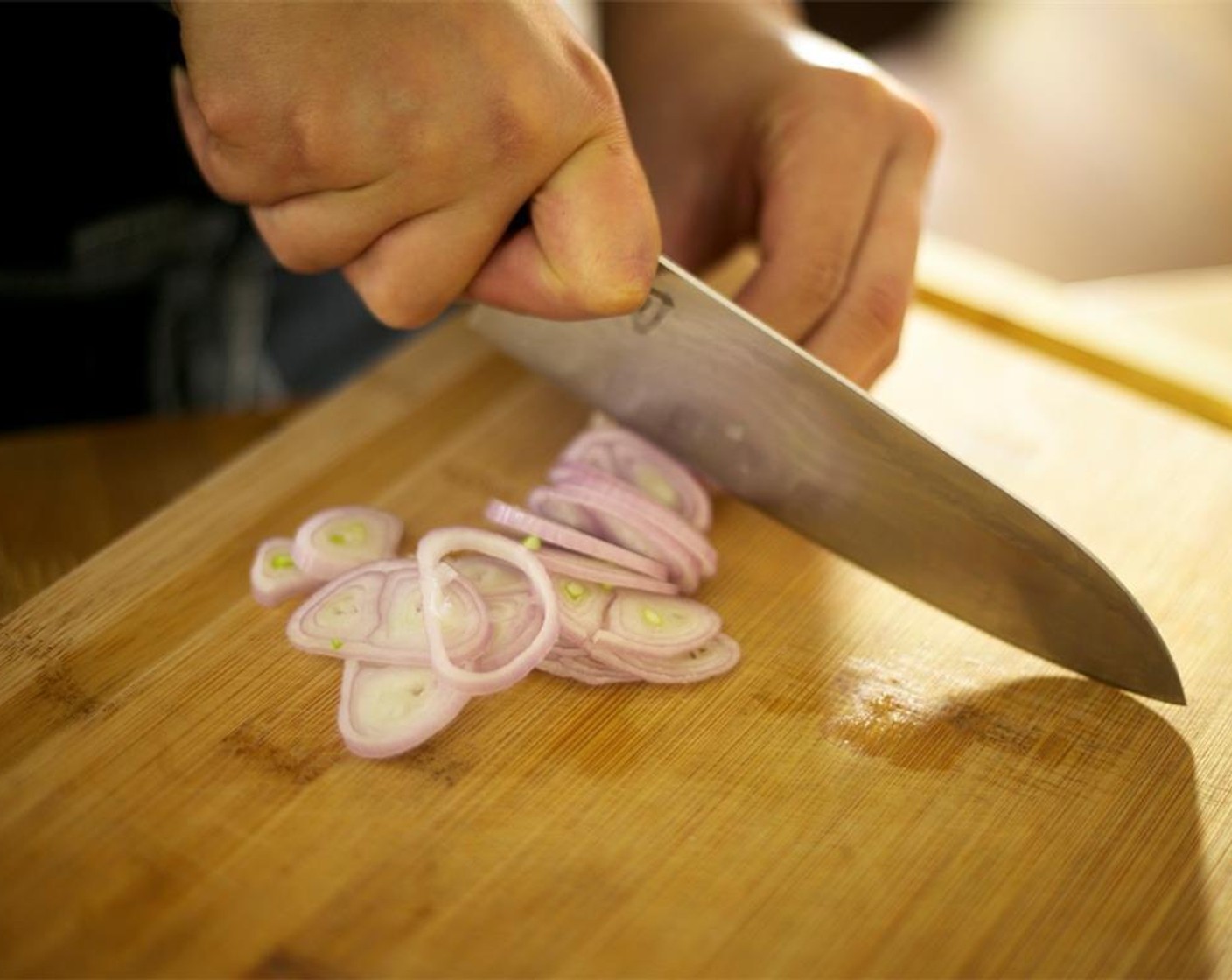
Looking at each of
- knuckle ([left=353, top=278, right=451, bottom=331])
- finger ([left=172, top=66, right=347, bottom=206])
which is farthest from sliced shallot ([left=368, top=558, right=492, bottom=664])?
finger ([left=172, top=66, right=347, bottom=206])

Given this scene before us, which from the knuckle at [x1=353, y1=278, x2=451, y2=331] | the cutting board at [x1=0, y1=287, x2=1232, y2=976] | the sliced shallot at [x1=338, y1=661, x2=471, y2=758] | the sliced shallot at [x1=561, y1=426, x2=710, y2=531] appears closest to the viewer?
the cutting board at [x1=0, y1=287, x2=1232, y2=976]

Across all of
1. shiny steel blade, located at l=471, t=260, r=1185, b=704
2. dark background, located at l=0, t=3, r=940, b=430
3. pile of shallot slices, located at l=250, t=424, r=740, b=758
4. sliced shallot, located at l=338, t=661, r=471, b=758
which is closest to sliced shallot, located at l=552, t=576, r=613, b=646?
pile of shallot slices, located at l=250, t=424, r=740, b=758

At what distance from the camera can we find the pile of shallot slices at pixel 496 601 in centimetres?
115

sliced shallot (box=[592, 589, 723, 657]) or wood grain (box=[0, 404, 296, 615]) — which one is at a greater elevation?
sliced shallot (box=[592, 589, 723, 657])

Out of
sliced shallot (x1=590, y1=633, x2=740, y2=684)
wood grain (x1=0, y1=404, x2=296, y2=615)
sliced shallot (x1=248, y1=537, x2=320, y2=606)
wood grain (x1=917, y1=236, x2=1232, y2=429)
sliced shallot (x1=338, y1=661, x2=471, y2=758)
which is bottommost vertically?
wood grain (x1=0, y1=404, x2=296, y2=615)

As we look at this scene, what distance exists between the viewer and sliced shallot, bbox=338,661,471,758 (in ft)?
3.63

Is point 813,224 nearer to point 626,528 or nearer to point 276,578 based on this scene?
point 626,528

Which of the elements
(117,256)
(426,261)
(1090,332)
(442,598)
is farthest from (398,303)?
(1090,332)

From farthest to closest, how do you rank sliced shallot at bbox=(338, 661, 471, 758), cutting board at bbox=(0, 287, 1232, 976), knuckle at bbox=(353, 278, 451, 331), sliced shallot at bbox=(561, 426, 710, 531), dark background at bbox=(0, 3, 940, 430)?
1. dark background at bbox=(0, 3, 940, 430)
2. sliced shallot at bbox=(561, 426, 710, 531)
3. knuckle at bbox=(353, 278, 451, 331)
4. sliced shallot at bbox=(338, 661, 471, 758)
5. cutting board at bbox=(0, 287, 1232, 976)

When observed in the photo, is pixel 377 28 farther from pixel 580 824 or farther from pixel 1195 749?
pixel 1195 749

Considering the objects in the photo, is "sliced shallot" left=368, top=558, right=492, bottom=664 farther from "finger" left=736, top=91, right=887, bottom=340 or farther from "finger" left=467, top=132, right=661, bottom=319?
"finger" left=736, top=91, right=887, bottom=340

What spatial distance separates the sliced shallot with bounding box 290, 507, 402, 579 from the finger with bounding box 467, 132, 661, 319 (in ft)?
1.01

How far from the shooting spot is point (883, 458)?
1247 millimetres

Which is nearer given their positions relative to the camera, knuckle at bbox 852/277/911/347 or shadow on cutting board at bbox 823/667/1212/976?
shadow on cutting board at bbox 823/667/1212/976
